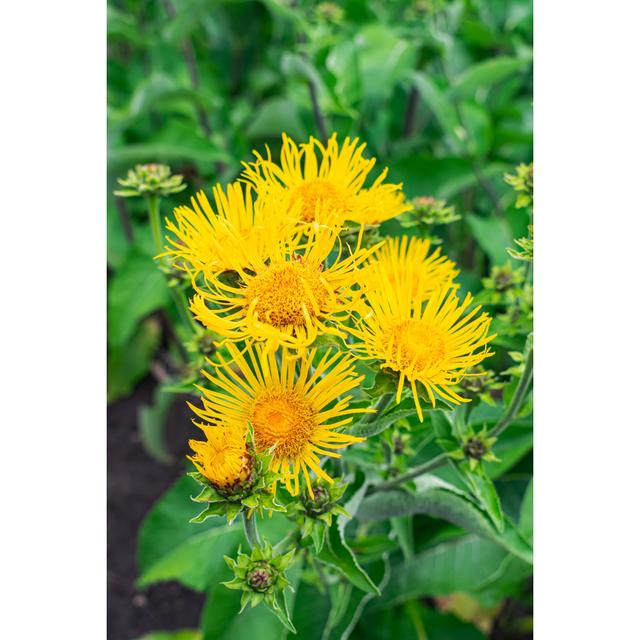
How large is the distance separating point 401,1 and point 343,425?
1.29 meters

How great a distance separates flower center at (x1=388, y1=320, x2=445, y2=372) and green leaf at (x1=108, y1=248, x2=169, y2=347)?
0.81m

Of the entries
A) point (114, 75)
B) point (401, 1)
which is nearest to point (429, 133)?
point (401, 1)

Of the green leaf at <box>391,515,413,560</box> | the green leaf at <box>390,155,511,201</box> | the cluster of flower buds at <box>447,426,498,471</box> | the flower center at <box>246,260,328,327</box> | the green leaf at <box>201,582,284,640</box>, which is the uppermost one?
the green leaf at <box>390,155,511,201</box>

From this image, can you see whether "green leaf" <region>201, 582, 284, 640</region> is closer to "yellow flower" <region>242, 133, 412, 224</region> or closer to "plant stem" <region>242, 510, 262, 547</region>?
"plant stem" <region>242, 510, 262, 547</region>

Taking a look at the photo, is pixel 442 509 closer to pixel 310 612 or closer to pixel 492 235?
pixel 310 612

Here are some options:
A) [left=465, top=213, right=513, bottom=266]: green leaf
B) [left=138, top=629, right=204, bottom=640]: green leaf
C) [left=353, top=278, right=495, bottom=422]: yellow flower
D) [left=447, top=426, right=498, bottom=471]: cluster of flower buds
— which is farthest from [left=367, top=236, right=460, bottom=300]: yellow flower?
[left=138, top=629, right=204, bottom=640]: green leaf

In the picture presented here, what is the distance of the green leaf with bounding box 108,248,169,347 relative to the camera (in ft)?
4.14

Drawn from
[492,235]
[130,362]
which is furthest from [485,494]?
[130,362]

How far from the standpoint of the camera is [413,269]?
597 mm

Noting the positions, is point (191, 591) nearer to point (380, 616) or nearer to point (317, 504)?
point (380, 616)

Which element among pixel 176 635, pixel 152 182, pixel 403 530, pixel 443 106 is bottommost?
pixel 176 635

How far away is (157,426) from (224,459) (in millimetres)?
1110

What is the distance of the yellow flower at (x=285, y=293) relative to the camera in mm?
472

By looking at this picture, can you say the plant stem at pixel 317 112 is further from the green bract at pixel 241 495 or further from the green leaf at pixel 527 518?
the green bract at pixel 241 495
